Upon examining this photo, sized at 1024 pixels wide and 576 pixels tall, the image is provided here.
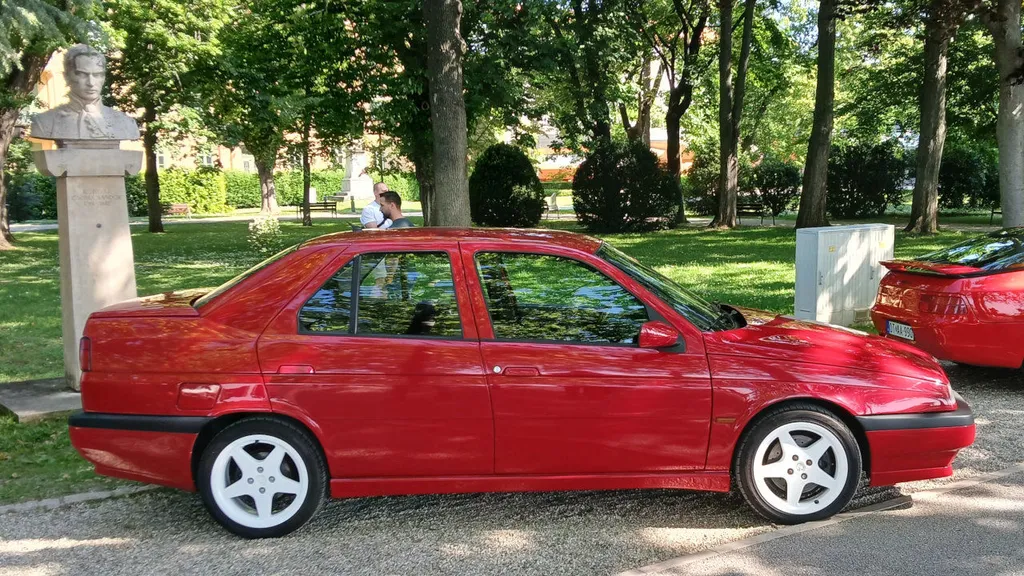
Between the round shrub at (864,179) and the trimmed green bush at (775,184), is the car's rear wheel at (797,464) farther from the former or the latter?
the trimmed green bush at (775,184)

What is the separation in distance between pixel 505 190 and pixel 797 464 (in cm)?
2281

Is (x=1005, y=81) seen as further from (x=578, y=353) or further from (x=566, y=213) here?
(x=566, y=213)

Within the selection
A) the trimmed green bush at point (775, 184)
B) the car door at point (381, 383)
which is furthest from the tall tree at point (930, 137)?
the car door at point (381, 383)

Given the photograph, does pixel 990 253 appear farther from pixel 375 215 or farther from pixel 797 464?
pixel 375 215

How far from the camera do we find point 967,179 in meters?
28.5

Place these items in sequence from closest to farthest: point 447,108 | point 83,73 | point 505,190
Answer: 1. point 83,73
2. point 447,108
3. point 505,190

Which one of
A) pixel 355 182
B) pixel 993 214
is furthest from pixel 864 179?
pixel 355 182

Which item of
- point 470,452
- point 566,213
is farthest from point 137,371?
point 566,213

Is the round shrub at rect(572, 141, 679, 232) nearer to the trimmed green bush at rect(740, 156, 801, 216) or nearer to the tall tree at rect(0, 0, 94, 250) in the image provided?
the trimmed green bush at rect(740, 156, 801, 216)

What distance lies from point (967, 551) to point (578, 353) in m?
2.14

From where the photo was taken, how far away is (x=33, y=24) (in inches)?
460

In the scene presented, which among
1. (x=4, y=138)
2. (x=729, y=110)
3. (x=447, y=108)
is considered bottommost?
(x=447, y=108)

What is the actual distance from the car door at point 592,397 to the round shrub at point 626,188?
2164 cm

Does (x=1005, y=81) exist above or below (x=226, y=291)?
above
